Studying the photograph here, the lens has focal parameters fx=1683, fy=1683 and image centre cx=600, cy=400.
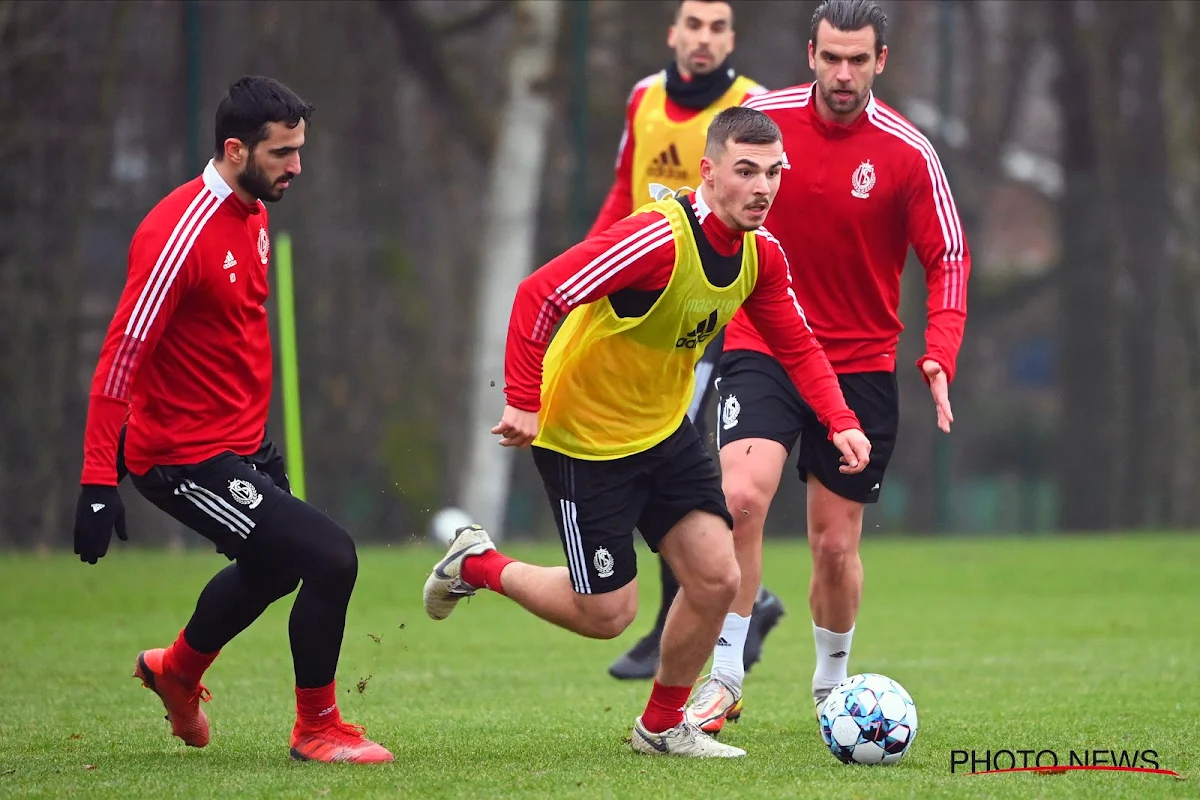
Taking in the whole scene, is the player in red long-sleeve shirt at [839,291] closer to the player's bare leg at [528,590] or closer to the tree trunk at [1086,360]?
the player's bare leg at [528,590]

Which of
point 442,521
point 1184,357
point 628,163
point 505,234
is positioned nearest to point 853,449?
point 628,163

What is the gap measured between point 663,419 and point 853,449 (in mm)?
593

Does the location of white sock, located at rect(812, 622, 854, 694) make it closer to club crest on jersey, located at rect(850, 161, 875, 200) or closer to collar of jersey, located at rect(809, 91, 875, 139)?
club crest on jersey, located at rect(850, 161, 875, 200)

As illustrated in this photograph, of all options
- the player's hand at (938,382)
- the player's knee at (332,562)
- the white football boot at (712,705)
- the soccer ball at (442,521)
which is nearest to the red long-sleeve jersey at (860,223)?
the player's hand at (938,382)

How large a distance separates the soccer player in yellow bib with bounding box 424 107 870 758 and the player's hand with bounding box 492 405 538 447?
25cm

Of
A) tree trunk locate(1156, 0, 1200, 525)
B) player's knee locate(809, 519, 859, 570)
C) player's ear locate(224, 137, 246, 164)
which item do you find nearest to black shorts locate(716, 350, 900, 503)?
player's knee locate(809, 519, 859, 570)

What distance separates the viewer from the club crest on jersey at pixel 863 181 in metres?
6.03

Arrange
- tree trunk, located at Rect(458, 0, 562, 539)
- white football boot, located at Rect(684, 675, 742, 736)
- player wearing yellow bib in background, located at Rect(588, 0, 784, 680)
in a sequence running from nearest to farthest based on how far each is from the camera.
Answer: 1. white football boot, located at Rect(684, 675, 742, 736)
2. player wearing yellow bib in background, located at Rect(588, 0, 784, 680)
3. tree trunk, located at Rect(458, 0, 562, 539)

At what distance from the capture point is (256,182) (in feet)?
16.5

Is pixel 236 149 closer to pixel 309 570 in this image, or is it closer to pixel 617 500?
pixel 309 570

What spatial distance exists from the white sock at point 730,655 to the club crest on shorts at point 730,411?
0.71m

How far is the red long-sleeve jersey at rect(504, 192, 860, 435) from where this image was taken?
4816 mm

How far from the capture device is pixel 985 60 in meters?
16.3

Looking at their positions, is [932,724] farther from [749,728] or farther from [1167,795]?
[1167,795]
